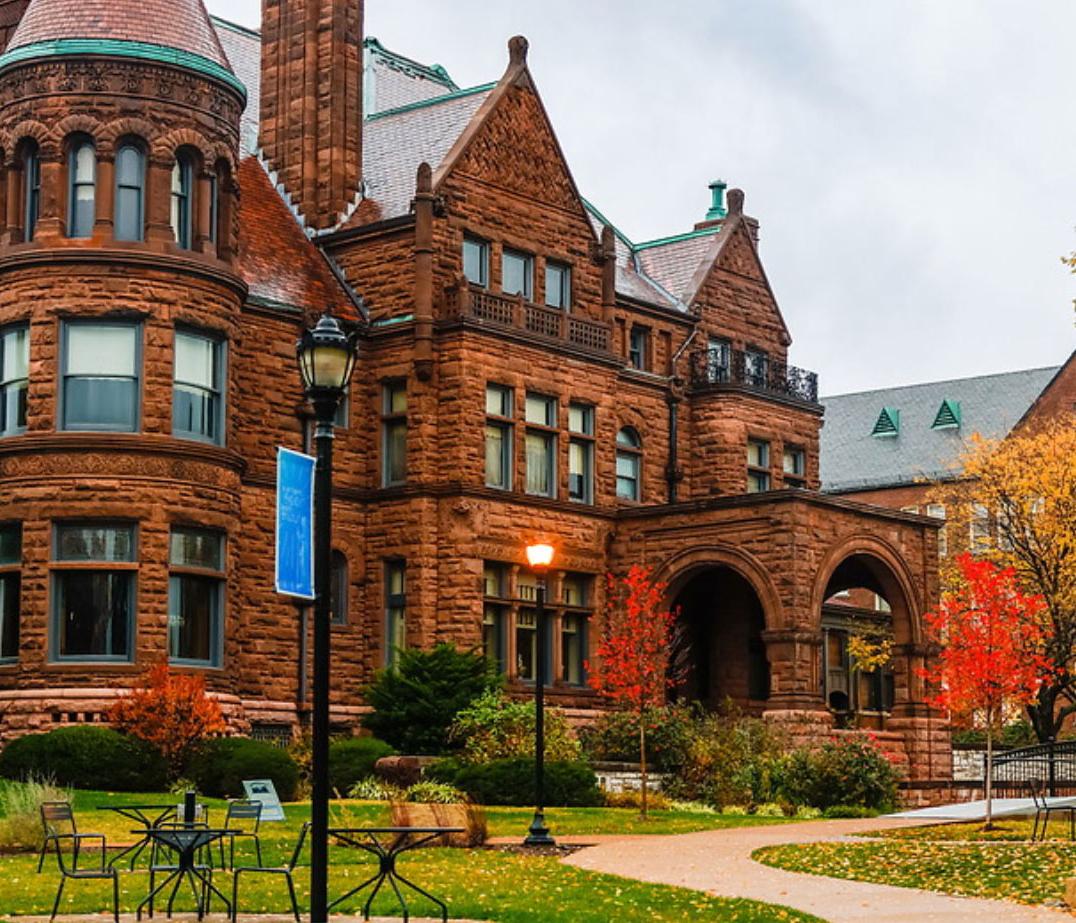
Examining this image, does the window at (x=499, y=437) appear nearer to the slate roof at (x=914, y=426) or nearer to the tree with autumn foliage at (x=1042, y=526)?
the tree with autumn foliage at (x=1042, y=526)

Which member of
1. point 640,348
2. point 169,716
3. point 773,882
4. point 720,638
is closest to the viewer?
point 773,882

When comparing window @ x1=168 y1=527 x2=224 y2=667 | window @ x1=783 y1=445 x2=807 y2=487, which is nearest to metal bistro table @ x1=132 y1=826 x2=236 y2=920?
window @ x1=168 y1=527 x2=224 y2=667

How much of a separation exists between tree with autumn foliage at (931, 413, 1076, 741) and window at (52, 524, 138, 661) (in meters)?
24.2

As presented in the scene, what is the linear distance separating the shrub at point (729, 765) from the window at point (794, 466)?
12218 mm

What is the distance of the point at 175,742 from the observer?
33.6 m

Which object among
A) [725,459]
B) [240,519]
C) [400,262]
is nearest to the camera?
[240,519]

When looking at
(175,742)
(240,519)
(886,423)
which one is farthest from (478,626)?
(886,423)

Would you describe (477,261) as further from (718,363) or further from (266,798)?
(266,798)

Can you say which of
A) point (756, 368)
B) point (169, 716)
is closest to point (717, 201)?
point (756, 368)

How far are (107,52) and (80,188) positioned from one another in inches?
101

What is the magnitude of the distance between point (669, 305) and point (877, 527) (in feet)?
29.6

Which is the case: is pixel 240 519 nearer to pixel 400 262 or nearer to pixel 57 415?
pixel 57 415

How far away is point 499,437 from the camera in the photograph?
42219 millimetres

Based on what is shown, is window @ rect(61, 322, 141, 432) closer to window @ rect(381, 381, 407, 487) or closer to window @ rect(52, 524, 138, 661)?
window @ rect(52, 524, 138, 661)
